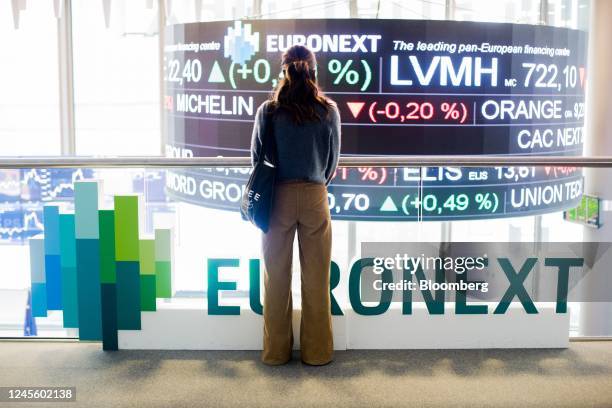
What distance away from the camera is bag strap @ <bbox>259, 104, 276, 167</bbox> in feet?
10.8

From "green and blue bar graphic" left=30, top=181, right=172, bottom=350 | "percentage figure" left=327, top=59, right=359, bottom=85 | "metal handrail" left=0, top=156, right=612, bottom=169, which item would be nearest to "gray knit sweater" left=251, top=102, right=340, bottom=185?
"metal handrail" left=0, top=156, right=612, bottom=169

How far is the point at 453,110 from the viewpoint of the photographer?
5.95m

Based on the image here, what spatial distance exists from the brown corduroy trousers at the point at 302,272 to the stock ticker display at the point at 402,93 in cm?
198

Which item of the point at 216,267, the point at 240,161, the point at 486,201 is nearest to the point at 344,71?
the point at 486,201

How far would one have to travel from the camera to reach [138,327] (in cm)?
374

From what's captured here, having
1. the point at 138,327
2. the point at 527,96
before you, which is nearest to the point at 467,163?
the point at 138,327

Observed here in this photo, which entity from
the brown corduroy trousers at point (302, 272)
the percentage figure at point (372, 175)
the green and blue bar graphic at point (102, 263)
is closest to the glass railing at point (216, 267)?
the green and blue bar graphic at point (102, 263)

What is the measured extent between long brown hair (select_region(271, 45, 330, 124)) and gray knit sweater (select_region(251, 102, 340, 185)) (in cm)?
3

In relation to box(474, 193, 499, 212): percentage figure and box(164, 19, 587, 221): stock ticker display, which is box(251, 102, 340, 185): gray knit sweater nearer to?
box(164, 19, 587, 221): stock ticker display

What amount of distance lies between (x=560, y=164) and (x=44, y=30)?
20.6 feet

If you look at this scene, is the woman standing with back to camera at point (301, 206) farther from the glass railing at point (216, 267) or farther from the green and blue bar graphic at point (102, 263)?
the green and blue bar graphic at point (102, 263)

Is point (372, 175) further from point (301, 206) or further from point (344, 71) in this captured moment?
point (301, 206)

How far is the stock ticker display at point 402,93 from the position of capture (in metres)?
5.78

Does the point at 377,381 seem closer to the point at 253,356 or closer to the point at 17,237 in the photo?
the point at 253,356
